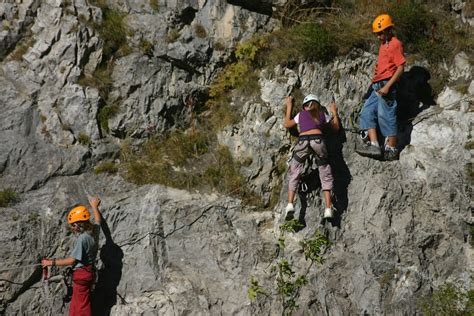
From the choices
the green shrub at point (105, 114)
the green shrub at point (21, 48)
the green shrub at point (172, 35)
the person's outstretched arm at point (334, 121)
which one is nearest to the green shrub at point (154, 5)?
the green shrub at point (172, 35)

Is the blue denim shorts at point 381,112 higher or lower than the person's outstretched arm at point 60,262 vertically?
higher

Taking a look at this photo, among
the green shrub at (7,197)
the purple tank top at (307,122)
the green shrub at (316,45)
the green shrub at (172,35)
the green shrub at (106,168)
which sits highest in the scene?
the green shrub at (316,45)

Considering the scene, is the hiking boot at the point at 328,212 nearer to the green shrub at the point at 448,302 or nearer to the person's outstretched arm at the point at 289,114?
the person's outstretched arm at the point at 289,114

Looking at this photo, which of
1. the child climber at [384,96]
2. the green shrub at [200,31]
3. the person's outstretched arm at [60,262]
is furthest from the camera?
the green shrub at [200,31]

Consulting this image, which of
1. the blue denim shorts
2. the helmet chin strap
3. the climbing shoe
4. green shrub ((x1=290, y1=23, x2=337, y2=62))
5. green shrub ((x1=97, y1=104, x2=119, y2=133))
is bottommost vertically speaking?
the climbing shoe

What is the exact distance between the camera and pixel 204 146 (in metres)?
10.8

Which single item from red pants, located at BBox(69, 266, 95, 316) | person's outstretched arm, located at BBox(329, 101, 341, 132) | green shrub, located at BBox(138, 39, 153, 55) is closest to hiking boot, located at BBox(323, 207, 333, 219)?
person's outstretched arm, located at BBox(329, 101, 341, 132)

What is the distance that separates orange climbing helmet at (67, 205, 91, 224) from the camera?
361 inches

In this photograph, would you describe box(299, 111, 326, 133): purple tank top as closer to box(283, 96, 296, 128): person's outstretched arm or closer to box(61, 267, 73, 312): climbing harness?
box(283, 96, 296, 128): person's outstretched arm

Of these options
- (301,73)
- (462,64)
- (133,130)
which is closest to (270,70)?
(301,73)

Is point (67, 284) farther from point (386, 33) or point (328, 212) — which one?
point (386, 33)

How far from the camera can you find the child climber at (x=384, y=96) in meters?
9.87

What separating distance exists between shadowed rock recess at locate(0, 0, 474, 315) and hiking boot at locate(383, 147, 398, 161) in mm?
125

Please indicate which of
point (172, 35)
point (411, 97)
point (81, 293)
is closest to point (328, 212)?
point (411, 97)
